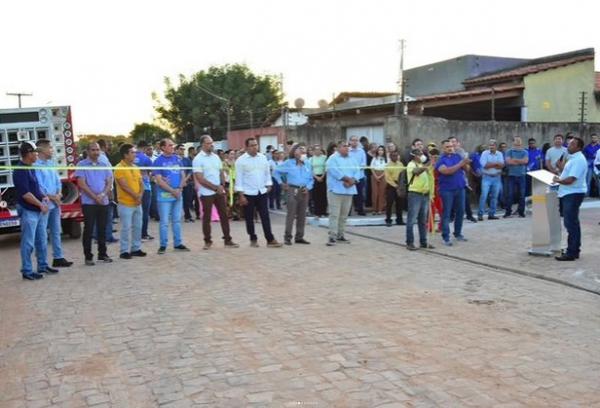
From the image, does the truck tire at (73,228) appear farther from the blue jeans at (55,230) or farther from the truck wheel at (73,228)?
the blue jeans at (55,230)

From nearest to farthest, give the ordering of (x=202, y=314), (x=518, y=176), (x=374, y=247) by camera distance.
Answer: (x=202, y=314) < (x=374, y=247) < (x=518, y=176)

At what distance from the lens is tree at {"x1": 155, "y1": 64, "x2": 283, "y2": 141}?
144 feet

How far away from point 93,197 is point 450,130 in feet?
34.3

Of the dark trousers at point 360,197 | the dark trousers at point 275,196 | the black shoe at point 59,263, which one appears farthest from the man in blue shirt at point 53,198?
the dark trousers at point 275,196

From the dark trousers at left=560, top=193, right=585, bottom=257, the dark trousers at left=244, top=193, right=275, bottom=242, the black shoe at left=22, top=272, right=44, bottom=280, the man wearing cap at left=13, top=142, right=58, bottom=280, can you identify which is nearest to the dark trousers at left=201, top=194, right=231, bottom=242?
the dark trousers at left=244, top=193, right=275, bottom=242

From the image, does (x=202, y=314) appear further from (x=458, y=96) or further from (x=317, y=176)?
(x=458, y=96)

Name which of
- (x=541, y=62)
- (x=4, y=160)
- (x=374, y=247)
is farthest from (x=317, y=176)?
(x=541, y=62)

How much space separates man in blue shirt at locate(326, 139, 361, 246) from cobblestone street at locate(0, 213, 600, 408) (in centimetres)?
204

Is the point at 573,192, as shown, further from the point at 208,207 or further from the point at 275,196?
the point at 275,196

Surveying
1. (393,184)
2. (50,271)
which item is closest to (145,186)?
(50,271)

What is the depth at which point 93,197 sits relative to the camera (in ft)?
29.8

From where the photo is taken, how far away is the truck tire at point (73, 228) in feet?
41.0

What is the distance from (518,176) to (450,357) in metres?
10.2

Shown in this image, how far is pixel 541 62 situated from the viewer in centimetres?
2628
